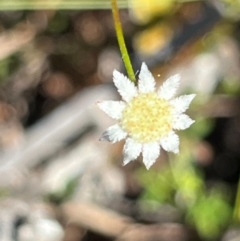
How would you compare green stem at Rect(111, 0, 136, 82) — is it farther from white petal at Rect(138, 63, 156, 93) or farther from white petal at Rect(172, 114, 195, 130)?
white petal at Rect(172, 114, 195, 130)

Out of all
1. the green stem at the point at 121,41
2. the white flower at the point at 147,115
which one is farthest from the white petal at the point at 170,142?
the green stem at the point at 121,41

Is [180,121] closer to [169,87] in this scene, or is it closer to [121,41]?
[169,87]

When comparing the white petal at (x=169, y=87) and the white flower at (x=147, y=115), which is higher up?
the white petal at (x=169, y=87)

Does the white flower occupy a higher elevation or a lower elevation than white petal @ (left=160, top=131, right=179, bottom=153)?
higher

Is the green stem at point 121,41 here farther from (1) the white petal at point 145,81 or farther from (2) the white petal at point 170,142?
(2) the white petal at point 170,142

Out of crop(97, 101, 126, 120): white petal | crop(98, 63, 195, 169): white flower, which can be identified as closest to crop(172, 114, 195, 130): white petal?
crop(98, 63, 195, 169): white flower

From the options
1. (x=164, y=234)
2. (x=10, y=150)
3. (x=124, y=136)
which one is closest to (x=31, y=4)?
(x=10, y=150)

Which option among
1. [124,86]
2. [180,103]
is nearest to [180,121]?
[180,103]

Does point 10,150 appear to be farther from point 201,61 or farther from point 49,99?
point 201,61
